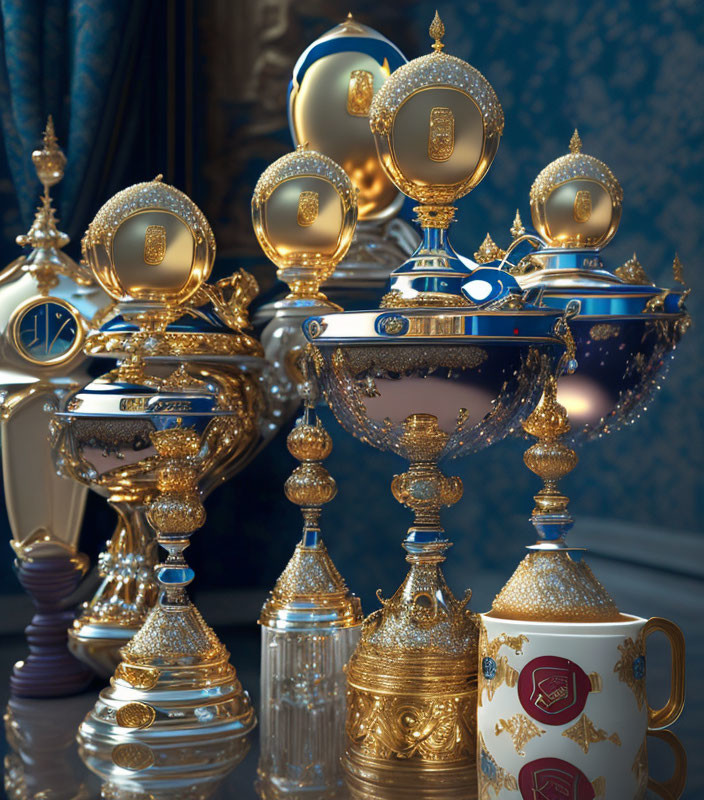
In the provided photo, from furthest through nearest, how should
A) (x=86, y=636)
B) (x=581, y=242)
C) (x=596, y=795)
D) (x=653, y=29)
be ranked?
(x=653, y=29) < (x=86, y=636) < (x=581, y=242) < (x=596, y=795)

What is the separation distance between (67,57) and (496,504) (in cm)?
72

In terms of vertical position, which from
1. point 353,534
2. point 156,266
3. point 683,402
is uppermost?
point 156,266

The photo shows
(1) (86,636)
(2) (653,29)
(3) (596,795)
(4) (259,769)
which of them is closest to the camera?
(3) (596,795)

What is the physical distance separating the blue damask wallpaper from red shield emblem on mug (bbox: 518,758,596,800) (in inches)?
21.8

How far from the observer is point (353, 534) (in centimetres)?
133

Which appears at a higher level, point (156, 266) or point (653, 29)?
point (653, 29)

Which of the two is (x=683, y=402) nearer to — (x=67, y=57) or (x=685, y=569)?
(x=685, y=569)

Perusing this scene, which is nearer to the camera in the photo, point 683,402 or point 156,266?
point 156,266

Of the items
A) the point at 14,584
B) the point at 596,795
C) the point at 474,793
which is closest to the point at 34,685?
the point at 14,584

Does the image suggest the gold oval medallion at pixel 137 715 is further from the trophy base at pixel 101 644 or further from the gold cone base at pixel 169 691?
the trophy base at pixel 101 644

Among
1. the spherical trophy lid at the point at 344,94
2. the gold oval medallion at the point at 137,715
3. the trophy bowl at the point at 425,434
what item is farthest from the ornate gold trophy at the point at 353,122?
the gold oval medallion at the point at 137,715

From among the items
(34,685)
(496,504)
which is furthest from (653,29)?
(34,685)

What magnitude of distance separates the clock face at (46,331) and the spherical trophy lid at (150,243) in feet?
0.63

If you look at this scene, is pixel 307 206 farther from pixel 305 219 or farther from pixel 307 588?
pixel 307 588
